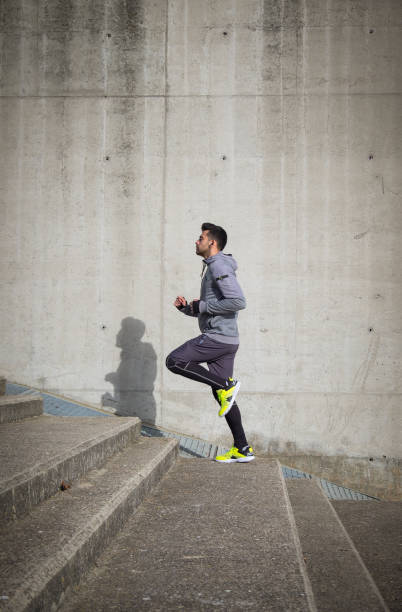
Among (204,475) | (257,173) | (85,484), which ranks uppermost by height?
(257,173)

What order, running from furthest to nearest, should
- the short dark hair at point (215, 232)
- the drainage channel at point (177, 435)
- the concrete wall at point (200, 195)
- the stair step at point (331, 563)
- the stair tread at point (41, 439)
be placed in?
1. the concrete wall at point (200, 195)
2. the drainage channel at point (177, 435)
3. the short dark hair at point (215, 232)
4. the stair tread at point (41, 439)
5. the stair step at point (331, 563)

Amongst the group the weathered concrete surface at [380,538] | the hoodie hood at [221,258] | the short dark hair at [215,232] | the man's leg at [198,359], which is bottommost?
the weathered concrete surface at [380,538]

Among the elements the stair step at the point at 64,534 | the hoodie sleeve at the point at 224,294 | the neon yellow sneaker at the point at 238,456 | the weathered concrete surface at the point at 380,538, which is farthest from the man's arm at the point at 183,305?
the weathered concrete surface at the point at 380,538

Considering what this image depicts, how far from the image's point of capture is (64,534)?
2.00 metres

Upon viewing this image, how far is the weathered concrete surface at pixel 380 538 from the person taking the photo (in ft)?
9.78

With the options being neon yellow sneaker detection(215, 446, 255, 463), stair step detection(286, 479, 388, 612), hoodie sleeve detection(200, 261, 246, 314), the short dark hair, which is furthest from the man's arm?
stair step detection(286, 479, 388, 612)

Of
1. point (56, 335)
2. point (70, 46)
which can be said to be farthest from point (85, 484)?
point (70, 46)

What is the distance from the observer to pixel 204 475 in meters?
3.76

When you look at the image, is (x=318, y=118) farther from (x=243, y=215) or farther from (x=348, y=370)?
(x=348, y=370)

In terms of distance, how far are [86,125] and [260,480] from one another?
180 inches

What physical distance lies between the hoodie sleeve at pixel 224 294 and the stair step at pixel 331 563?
1510 millimetres

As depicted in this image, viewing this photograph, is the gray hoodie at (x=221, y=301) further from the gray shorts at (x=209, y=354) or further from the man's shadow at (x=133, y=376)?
the man's shadow at (x=133, y=376)

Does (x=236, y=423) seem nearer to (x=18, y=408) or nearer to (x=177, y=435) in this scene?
(x=18, y=408)

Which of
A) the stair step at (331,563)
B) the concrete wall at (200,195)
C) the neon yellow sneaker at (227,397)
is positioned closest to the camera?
the stair step at (331,563)
